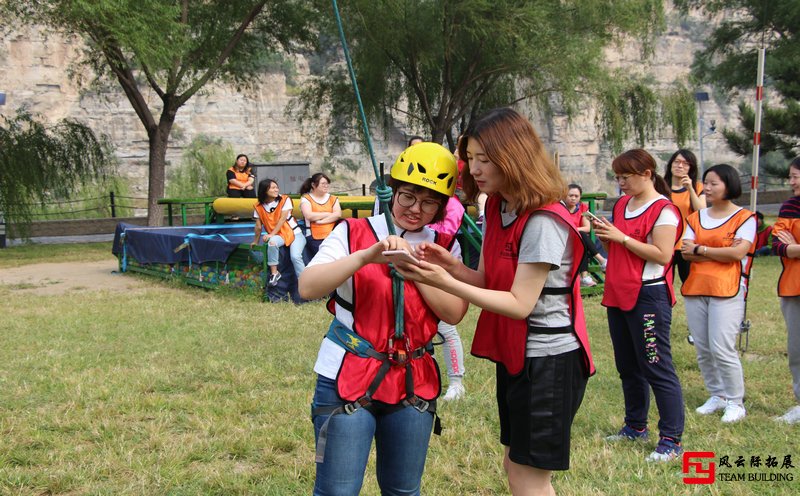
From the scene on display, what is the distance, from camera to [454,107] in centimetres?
2536

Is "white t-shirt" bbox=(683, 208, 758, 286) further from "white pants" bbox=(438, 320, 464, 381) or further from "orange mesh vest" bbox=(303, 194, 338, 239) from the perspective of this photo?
"orange mesh vest" bbox=(303, 194, 338, 239)

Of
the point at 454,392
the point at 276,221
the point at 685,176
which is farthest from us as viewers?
the point at 276,221

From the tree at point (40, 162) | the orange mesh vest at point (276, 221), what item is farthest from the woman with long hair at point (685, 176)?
the tree at point (40, 162)

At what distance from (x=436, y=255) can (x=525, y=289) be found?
31 centimetres

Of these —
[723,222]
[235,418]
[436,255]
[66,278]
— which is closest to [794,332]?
[723,222]

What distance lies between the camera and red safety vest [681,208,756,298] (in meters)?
5.13

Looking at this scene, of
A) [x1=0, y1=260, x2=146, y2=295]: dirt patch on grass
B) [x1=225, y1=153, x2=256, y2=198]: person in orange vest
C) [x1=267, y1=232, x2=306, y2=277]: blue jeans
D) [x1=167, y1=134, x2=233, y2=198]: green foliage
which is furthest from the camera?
[x1=167, y1=134, x2=233, y2=198]: green foliage

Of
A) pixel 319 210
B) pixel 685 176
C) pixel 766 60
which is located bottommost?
pixel 319 210

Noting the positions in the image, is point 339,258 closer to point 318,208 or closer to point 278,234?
point 318,208

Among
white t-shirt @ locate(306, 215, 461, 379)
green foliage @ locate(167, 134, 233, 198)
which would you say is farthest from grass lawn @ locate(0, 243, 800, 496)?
green foliage @ locate(167, 134, 233, 198)

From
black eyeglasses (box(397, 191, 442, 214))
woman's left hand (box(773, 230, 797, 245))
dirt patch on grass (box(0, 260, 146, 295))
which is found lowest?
dirt patch on grass (box(0, 260, 146, 295))

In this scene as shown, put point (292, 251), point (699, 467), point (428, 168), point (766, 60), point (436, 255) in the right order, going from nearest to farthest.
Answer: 1. point (428, 168)
2. point (436, 255)
3. point (699, 467)
4. point (292, 251)
5. point (766, 60)

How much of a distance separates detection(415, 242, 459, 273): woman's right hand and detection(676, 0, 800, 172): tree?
21.2 m

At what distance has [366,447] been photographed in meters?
2.58
